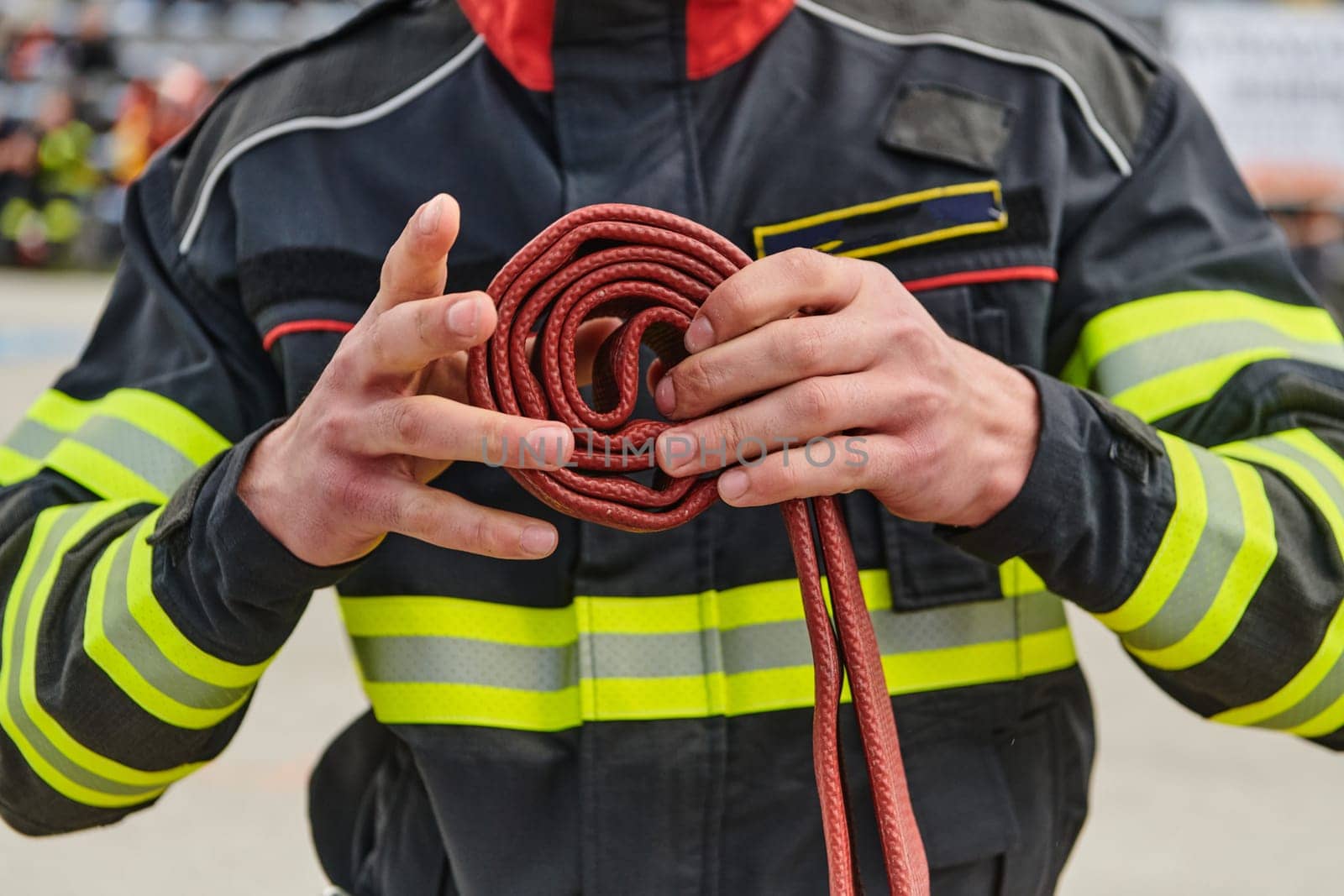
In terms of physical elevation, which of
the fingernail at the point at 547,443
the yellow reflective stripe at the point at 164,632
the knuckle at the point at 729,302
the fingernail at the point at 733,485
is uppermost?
the knuckle at the point at 729,302

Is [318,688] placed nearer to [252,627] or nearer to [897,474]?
[252,627]

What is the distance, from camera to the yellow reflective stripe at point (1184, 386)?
1.12m

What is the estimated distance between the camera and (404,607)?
1141mm

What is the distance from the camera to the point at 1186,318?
1.14 m

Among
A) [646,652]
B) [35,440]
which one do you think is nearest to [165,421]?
[35,440]

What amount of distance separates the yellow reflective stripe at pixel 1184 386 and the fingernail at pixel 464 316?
0.60 metres

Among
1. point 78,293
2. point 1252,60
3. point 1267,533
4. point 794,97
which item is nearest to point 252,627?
point 794,97

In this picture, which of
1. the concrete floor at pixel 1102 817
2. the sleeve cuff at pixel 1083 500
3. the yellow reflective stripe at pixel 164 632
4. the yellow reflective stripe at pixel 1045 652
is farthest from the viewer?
the concrete floor at pixel 1102 817

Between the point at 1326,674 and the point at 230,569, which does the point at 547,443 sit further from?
the point at 1326,674

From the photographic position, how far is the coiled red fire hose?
2.84 ft

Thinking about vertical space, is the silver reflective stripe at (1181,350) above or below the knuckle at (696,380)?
below

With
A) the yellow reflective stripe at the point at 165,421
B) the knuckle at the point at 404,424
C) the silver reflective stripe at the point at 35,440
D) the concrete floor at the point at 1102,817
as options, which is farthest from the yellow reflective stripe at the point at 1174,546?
the concrete floor at the point at 1102,817

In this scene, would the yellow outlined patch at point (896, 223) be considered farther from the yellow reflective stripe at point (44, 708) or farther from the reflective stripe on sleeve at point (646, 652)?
the yellow reflective stripe at point (44, 708)

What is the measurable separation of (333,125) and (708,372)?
0.54 m
